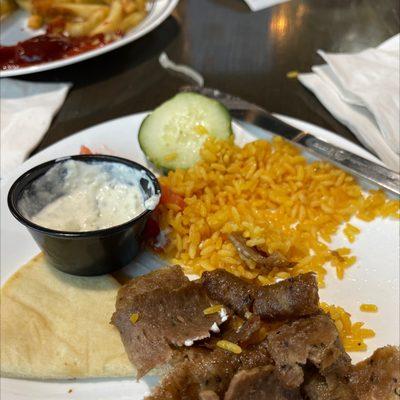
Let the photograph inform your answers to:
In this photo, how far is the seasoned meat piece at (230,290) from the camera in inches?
86.3

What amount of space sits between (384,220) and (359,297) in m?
0.55

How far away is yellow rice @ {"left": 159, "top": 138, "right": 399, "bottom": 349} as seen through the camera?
262 cm

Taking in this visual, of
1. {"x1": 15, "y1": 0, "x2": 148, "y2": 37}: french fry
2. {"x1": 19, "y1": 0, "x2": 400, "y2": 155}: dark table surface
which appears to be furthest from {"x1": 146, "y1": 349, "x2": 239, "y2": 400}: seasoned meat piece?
{"x1": 15, "y1": 0, "x2": 148, "y2": 37}: french fry

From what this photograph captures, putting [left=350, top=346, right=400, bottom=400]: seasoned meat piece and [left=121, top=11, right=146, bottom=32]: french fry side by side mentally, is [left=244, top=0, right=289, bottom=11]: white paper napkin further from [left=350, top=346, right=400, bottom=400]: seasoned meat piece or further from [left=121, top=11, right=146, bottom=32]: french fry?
[left=350, top=346, right=400, bottom=400]: seasoned meat piece

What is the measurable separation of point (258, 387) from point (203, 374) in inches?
8.7

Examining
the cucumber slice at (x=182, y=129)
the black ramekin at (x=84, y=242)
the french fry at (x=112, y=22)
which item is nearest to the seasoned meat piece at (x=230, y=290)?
the black ramekin at (x=84, y=242)

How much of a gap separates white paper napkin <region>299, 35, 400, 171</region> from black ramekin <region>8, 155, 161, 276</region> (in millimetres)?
1727

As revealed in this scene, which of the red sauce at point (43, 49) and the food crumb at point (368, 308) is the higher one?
the red sauce at point (43, 49)

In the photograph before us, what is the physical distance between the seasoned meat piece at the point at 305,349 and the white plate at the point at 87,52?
114 inches

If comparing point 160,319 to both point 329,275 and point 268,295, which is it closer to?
point 268,295

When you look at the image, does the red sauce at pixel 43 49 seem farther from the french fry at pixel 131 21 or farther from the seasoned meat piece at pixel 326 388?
the seasoned meat piece at pixel 326 388

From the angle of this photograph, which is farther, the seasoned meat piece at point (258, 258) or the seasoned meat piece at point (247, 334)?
the seasoned meat piece at point (258, 258)


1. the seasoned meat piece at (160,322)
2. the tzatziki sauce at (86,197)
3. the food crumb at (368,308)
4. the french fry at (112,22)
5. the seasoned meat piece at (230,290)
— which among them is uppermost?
the french fry at (112,22)

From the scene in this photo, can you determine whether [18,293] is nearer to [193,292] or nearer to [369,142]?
[193,292]
